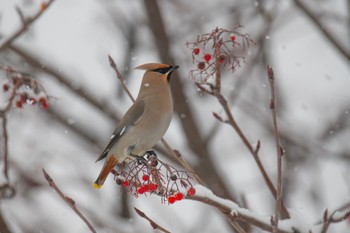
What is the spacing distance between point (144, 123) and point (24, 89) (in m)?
0.85

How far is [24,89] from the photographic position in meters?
3.85

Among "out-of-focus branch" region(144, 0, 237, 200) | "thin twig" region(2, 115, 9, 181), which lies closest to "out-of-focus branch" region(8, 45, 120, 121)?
"out-of-focus branch" region(144, 0, 237, 200)

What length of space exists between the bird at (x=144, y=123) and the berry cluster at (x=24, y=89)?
23.1 inches

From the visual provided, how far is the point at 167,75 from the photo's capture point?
4645 millimetres

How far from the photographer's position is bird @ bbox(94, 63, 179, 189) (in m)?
4.20

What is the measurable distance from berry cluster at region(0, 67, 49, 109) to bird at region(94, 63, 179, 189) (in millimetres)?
587

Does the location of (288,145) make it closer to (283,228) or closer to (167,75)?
(167,75)

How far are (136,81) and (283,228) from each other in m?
7.02

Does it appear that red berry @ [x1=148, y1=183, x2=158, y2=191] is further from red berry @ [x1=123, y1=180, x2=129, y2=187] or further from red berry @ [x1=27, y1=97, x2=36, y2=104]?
red berry @ [x1=27, y1=97, x2=36, y2=104]

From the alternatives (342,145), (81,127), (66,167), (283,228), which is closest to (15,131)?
(66,167)

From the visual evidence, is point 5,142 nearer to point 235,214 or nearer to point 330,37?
point 235,214

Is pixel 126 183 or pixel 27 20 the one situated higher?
pixel 27 20

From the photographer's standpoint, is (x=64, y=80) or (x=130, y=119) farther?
(x=64, y=80)

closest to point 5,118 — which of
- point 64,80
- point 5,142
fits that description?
point 5,142
